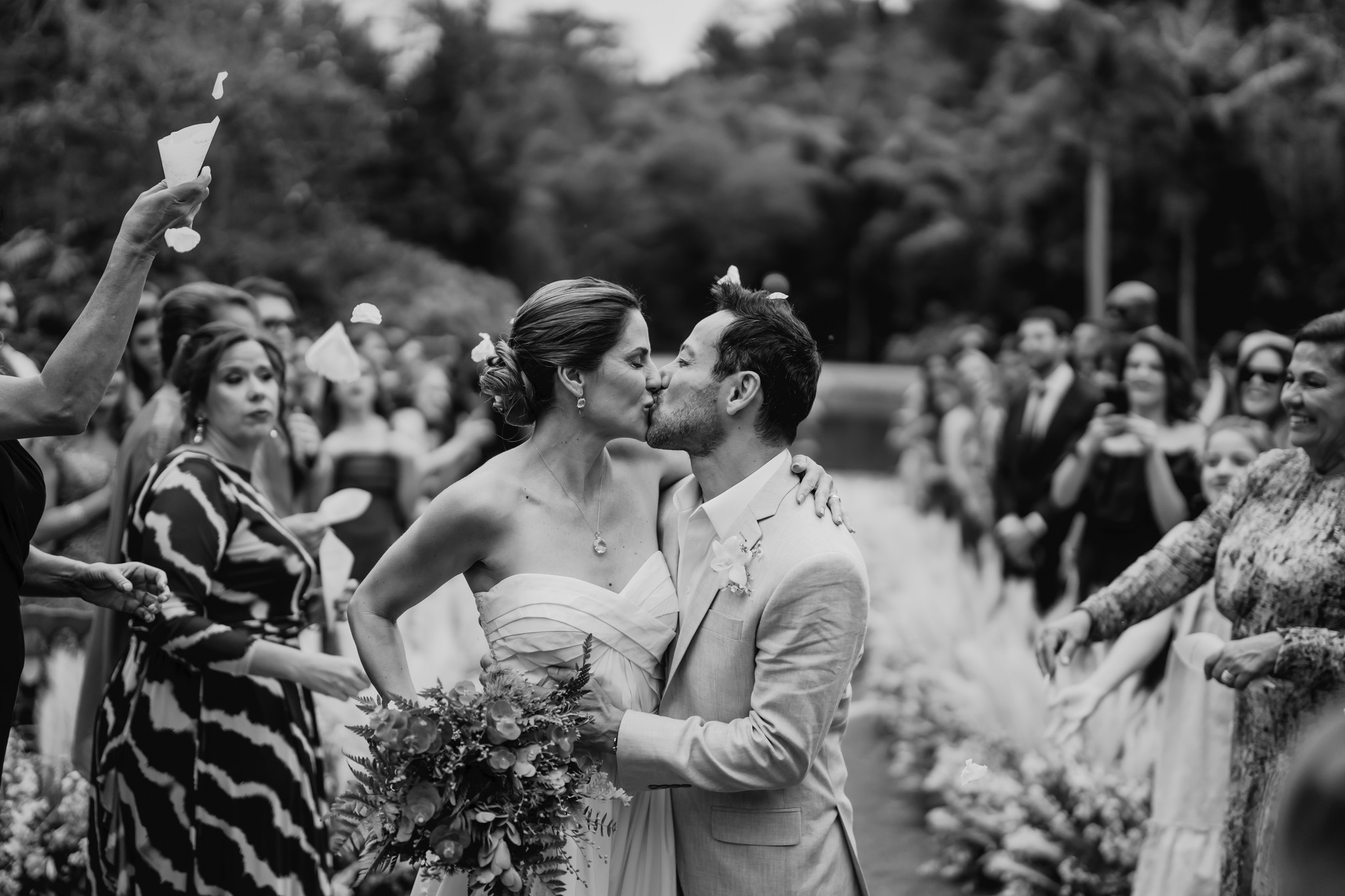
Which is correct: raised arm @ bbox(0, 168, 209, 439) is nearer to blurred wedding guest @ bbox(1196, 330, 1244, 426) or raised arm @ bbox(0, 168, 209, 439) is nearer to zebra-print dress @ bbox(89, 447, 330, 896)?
zebra-print dress @ bbox(89, 447, 330, 896)

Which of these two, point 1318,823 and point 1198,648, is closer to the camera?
point 1318,823

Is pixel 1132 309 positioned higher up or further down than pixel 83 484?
higher up

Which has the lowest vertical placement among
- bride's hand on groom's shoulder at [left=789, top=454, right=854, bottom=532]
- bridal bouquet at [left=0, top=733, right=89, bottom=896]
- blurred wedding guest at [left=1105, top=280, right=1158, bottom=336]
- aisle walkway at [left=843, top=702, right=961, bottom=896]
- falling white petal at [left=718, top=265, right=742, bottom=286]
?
aisle walkway at [left=843, top=702, right=961, bottom=896]

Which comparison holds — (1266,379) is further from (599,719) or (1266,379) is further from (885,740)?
(885,740)

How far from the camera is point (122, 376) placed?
6.06 metres

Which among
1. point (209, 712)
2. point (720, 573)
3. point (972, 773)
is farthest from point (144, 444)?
point (972, 773)

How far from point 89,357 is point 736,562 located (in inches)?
56.5

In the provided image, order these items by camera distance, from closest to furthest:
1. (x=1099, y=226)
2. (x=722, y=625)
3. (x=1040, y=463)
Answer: (x=722, y=625), (x=1040, y=463), (x=1099, y=226)

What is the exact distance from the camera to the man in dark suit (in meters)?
7.36

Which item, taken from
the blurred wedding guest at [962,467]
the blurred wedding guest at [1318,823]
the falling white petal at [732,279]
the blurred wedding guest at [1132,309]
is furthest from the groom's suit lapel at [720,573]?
the blurred wedding guest at [962,467]

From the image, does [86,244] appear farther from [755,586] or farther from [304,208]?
[755,586]

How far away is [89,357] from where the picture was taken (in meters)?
2.47

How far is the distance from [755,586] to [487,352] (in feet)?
3.26

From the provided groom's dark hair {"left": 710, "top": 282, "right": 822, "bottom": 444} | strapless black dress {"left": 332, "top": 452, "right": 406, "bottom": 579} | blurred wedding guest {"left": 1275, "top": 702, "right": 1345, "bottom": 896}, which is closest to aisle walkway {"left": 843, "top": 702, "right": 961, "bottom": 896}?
strapless black dress {"left": 332, "top": 452, "right": 406, "bottom": 579}
